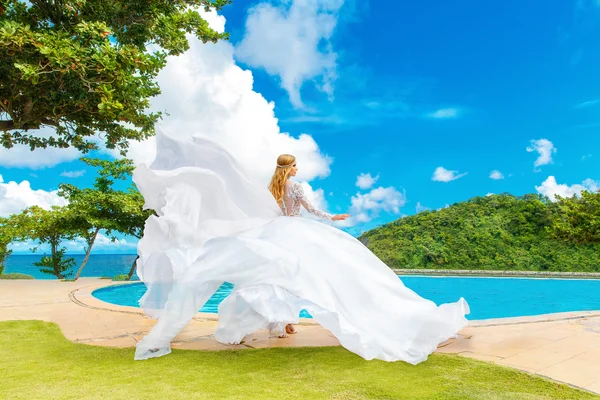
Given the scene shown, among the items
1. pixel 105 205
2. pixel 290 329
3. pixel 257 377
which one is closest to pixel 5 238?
pixel 105 205

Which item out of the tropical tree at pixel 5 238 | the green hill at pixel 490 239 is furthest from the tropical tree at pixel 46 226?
the green hill at pixel 490 239

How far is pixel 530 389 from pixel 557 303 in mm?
10177

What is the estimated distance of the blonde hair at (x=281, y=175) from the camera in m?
4.46

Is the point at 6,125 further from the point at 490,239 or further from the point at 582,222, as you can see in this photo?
the point at 490,239

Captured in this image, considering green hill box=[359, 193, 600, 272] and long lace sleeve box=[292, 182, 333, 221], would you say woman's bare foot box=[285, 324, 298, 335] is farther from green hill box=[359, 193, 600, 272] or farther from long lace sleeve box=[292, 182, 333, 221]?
green hill box=[359, 193, 600, 272]

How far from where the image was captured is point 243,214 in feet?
13.7

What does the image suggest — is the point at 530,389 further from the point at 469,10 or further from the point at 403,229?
the point at 469,10

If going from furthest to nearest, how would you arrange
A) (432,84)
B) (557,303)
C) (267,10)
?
(432,84) < (267,10) < (557,303)

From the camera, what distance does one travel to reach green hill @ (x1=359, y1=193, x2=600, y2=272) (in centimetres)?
1991

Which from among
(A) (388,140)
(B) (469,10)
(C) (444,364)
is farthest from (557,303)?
(A) (388,140)

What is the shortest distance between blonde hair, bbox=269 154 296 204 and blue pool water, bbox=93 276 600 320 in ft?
16.9

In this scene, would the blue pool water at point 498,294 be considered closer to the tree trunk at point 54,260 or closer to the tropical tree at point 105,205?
the tropical tree at point 105,205

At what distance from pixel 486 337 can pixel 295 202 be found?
2.32 metres

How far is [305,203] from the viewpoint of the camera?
174 inches
